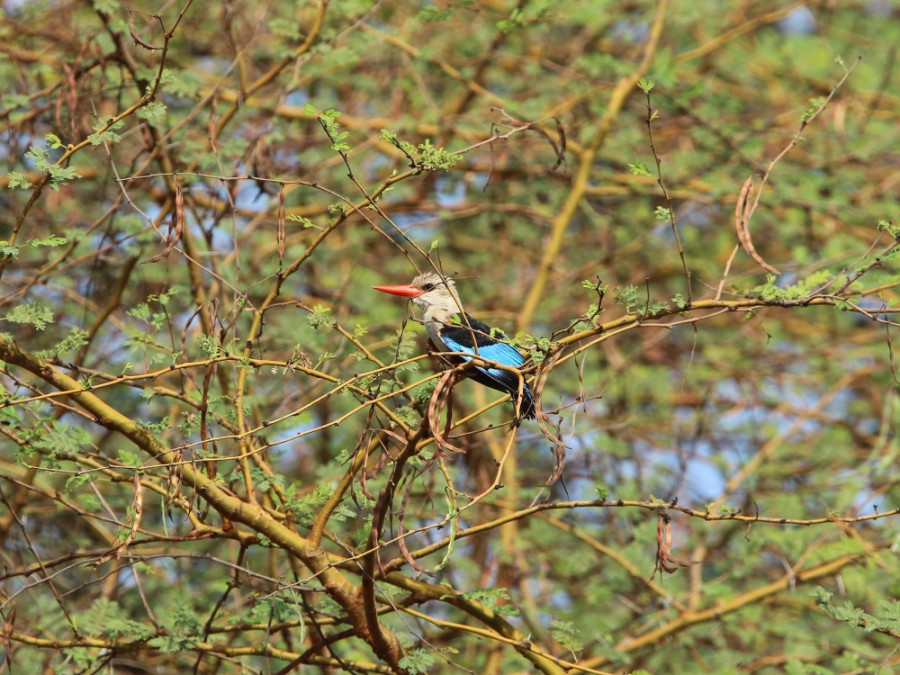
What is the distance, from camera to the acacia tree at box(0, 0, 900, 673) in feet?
9.03

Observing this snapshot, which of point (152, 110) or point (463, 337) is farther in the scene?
point (463, 337)

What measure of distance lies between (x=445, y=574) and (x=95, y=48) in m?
2.22

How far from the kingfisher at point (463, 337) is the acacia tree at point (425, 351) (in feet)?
0.38

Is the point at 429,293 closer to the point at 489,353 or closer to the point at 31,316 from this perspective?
the point at 489,353

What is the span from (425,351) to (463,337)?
0.41m

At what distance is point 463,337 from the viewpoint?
10.7 feet

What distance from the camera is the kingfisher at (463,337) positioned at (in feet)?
10.2

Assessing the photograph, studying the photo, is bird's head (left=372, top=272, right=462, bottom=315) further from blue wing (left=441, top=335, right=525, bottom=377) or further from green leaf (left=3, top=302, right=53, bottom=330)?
green leaf (left=3, top=302, right=53, bottom=330)

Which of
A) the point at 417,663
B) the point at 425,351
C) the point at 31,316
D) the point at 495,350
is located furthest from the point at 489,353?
the point at 31,316

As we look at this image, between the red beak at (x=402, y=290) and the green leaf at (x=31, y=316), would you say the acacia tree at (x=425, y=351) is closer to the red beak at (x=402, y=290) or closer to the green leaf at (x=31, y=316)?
the green leaf at (x=31, y=316)

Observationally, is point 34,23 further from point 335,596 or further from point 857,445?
point 857,445

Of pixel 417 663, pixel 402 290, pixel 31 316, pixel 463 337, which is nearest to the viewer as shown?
pixel 31 316

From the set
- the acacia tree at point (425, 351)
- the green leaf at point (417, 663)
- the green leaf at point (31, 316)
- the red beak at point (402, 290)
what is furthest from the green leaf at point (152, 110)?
the green leaf at point (417, 663)

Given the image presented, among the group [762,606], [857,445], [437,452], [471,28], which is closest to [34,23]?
[471,28]
